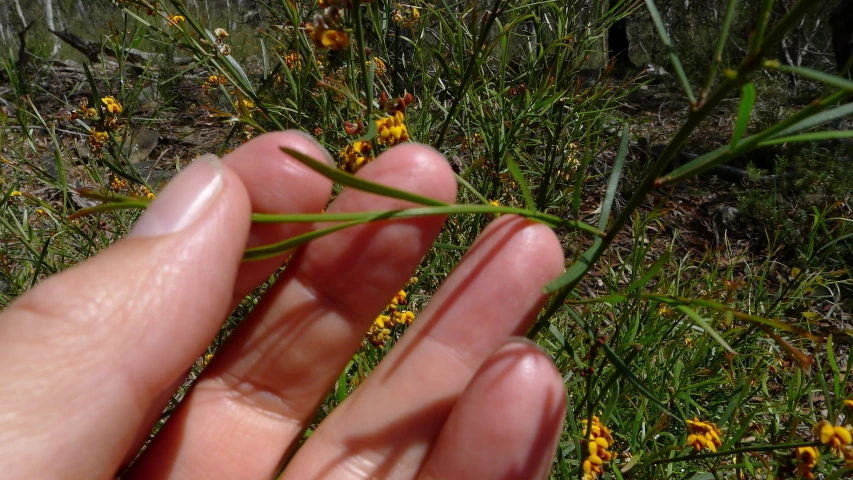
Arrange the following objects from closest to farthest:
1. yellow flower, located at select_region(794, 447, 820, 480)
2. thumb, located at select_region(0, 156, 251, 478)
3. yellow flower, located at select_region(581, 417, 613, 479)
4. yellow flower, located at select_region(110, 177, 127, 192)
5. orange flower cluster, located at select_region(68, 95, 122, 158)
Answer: thumb, located at select_region(0, 156, 251, 478) < yellow flower, located at select_region(794, 447, 820, 480) < yellow flower, located at select_region(581, 417, 613, 479) < orange flower cluster, located at select_region(68, 95, 122, 158) < yellow flower, located at select_region(110, 177, 127, 192)

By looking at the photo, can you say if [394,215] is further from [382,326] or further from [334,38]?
[382,326]

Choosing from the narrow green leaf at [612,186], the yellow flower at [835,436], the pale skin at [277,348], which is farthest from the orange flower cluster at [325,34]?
the yellow flower at [835,436]

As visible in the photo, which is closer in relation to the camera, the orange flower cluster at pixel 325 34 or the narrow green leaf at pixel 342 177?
the narrow green leaf at pixel 342 177

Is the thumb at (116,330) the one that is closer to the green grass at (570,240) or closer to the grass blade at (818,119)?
the green grass at (570,240)

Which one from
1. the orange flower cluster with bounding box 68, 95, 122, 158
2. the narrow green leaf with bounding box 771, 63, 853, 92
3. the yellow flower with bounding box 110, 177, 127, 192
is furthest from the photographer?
the yellow flower with bounding box 110, 177, 127, 192

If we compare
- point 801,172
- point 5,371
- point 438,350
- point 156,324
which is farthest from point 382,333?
point 801,172

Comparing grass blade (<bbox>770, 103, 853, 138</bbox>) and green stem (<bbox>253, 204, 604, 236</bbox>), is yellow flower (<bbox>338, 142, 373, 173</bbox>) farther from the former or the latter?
grass blade (<bbox>770, 103, 853, 138</bbox>)

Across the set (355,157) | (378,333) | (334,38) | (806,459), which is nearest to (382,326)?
(378,333)

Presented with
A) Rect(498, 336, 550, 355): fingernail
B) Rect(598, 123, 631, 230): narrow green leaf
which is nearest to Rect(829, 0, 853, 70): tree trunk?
Rect(598, 123, 631, 230): narrow green leaf
